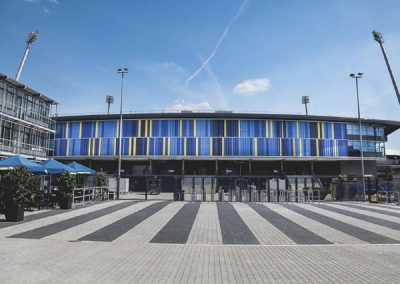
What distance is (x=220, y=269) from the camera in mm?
6418

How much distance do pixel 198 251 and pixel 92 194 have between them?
15.1 meters

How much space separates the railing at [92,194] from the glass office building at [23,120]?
34.8ft

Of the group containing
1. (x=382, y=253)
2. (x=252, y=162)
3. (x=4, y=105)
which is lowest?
(x=382, y=253)

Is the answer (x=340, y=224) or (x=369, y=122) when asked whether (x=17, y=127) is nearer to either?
(x=340, y=224)

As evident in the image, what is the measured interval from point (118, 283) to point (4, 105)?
29.1 meters

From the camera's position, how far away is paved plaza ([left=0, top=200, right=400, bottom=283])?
5.95 metres

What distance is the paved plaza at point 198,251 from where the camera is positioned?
5954 millimetres

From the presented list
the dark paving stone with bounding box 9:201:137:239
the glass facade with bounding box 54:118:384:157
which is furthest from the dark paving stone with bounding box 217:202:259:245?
the glass facade with bounding box 54:118:384:157

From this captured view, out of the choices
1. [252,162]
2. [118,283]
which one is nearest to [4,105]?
[118,283]

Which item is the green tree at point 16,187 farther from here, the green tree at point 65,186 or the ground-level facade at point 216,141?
the ground-level facade at point 216,141

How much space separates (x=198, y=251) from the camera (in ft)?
26.3

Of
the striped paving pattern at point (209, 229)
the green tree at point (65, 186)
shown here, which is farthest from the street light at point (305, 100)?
the green tree at point (65, 186)

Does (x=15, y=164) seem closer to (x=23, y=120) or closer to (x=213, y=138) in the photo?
(x=23, y=120)

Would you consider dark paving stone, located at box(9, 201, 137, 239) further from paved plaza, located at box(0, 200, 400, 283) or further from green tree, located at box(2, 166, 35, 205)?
green tree, located at box(2, 166, 35, 205)
